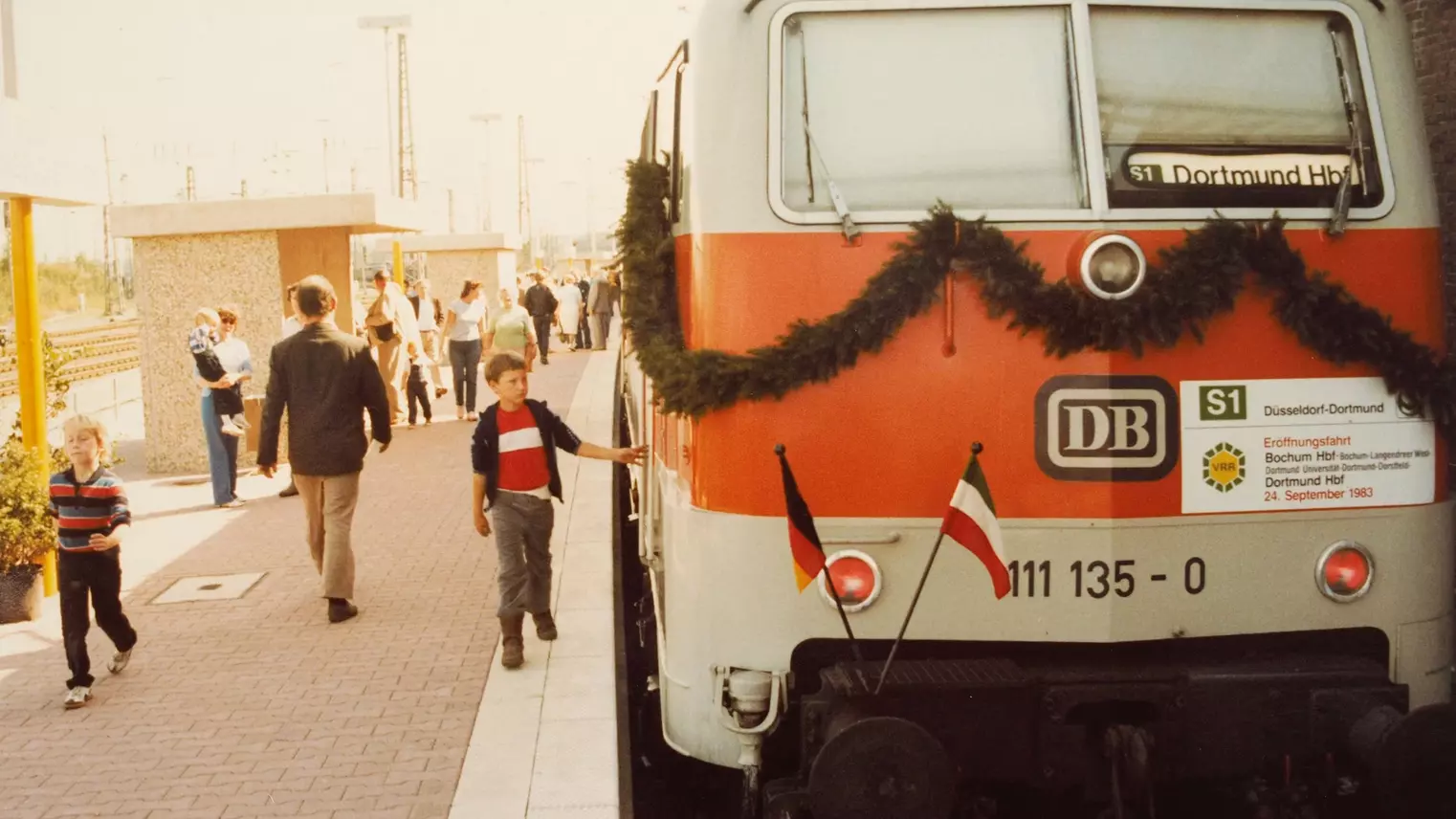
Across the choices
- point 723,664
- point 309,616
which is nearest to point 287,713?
point 309,616

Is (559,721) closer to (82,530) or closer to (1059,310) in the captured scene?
(82,530)

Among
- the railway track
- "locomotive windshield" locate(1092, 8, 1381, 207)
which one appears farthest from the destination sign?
the railway track

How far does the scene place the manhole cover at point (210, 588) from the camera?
9047 millimetres

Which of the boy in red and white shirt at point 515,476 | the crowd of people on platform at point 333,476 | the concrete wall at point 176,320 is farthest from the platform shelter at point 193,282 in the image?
the boy in red and white shirt at point 515,476

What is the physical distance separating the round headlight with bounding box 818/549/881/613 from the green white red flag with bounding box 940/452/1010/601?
0.31 meters

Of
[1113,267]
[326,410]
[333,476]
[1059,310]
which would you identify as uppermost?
[1113,267]

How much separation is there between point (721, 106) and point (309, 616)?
192 inches

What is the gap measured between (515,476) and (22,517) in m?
3.52

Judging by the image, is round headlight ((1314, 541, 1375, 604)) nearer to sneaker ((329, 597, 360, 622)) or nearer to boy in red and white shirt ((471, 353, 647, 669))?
boy in red and white shirt ((471, 353, 647, 669))

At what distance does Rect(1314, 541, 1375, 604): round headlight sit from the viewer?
4.76 meters

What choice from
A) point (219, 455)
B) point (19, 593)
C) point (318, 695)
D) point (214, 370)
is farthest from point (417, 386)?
point (318, 695)

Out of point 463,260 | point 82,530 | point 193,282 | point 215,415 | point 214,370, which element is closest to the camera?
point 82,530

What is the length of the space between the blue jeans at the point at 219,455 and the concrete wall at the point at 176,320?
7.06ft

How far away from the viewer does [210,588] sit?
9.28 meters
